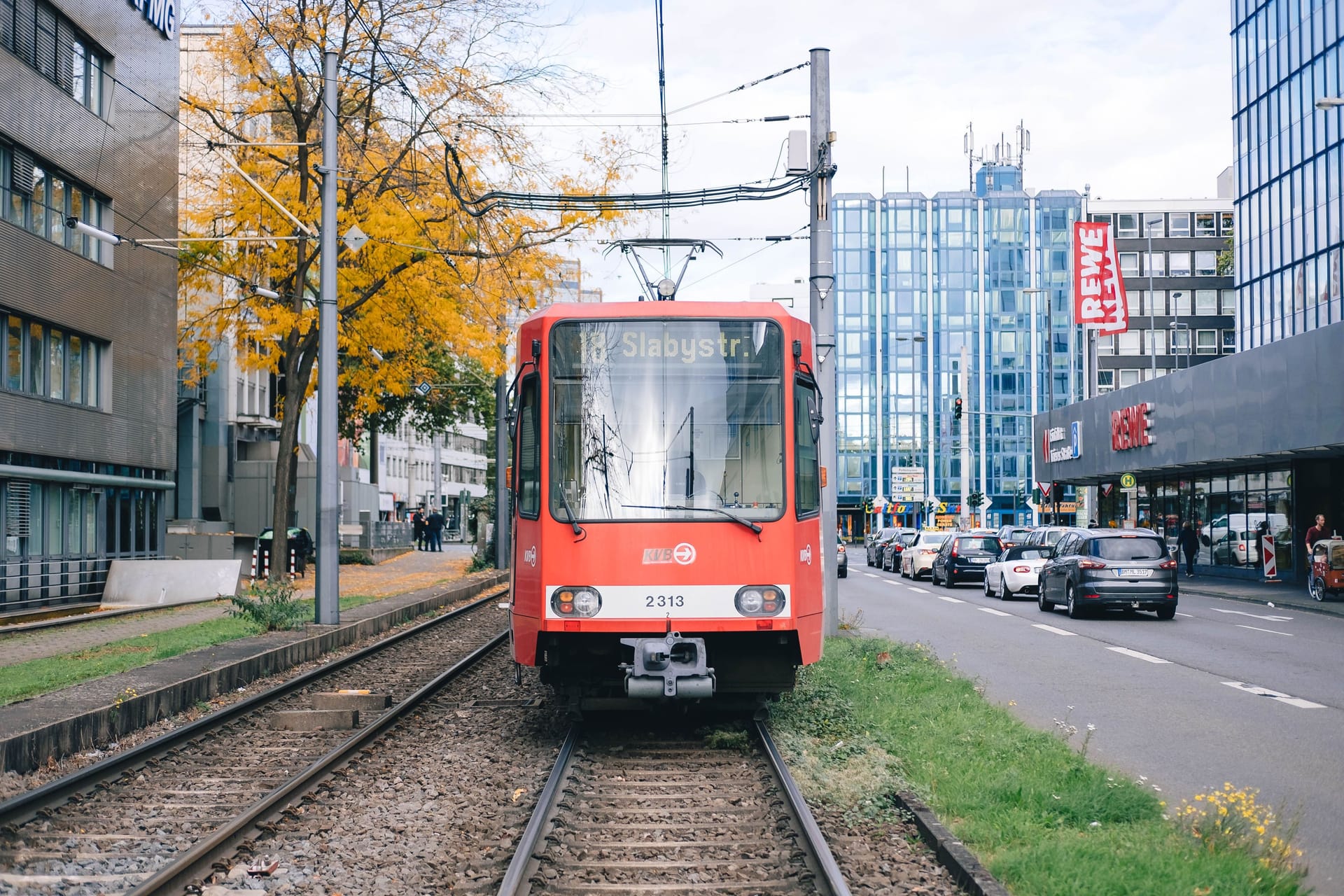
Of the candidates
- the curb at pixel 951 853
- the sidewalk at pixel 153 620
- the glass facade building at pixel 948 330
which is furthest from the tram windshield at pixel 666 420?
the glass facade building at pixel 948 330

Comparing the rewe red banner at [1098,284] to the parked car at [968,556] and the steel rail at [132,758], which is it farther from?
the steel rail at [132,758]

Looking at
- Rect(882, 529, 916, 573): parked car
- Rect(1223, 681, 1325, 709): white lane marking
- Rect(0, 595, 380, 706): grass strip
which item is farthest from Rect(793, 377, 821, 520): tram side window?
Rect(882, 529, 916, 573): parked car

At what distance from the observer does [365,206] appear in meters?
27.3

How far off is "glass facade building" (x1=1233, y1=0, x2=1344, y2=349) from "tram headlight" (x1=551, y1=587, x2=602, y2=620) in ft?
121

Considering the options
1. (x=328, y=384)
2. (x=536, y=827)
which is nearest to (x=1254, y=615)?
(x=328, y=384)

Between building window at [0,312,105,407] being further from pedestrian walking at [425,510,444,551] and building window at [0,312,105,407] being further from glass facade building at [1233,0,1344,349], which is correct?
glass facade building at [1233,0,1344,349]

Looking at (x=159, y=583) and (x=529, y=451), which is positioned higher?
(x=529, y=451)

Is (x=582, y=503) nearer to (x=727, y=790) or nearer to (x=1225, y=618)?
(x=727, y=790)

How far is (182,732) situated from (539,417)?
12.0 ft

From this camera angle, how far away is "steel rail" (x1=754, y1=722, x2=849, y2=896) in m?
5.87

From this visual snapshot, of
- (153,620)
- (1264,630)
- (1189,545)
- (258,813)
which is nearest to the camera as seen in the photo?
(258,813)

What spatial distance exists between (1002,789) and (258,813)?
4103mm

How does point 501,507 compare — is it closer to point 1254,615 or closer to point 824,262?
point 1254,615

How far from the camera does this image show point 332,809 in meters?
7.86
